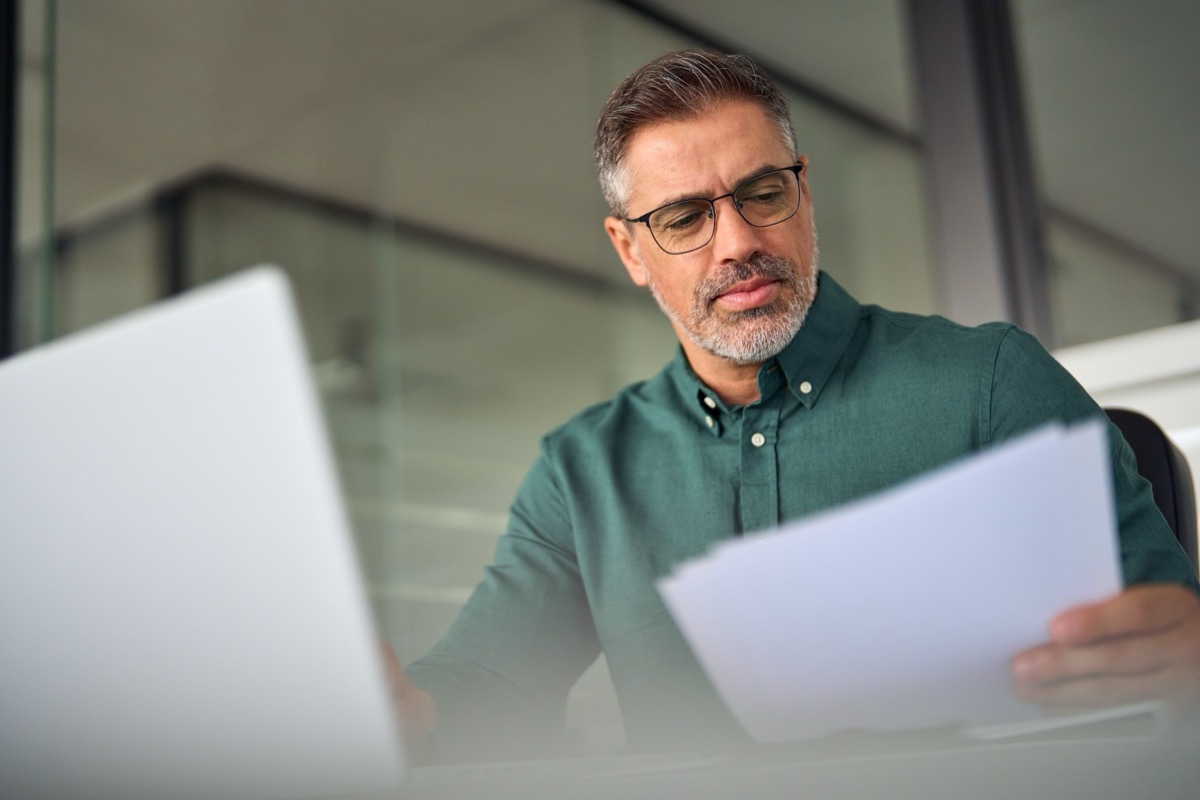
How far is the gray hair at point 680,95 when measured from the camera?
1.37 meters

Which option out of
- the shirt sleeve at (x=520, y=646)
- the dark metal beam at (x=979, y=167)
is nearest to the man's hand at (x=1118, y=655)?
the shirt sleeve at (x=520, y=646)

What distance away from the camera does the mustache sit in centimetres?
132

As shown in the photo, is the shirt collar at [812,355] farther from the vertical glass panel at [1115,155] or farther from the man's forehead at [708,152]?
the vertical glass panel at [1115,155]

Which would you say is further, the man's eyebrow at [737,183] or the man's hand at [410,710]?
the man's eyebrow at [737,183]

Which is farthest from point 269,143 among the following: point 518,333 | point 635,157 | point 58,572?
point 58,572

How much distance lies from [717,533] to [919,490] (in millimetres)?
802

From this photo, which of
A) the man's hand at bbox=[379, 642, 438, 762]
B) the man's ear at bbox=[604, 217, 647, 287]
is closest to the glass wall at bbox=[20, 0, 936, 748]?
the man's ear at bbox=[604, 217, 647, 287]

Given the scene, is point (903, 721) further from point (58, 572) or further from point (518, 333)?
point (518, 333)

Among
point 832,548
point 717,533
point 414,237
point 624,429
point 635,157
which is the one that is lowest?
point 832,548

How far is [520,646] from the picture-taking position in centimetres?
130

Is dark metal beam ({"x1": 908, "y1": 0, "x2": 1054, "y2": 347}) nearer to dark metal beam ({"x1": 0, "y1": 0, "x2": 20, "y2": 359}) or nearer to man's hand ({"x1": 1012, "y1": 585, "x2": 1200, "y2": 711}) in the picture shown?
man's hand ({"x1": 1012, "y1": 585, "x2": 1200, "y2": 711})

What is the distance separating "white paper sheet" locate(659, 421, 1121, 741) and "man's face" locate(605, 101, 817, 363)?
2.45 ft

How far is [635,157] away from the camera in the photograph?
1.41m

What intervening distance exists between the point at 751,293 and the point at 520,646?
49cm
